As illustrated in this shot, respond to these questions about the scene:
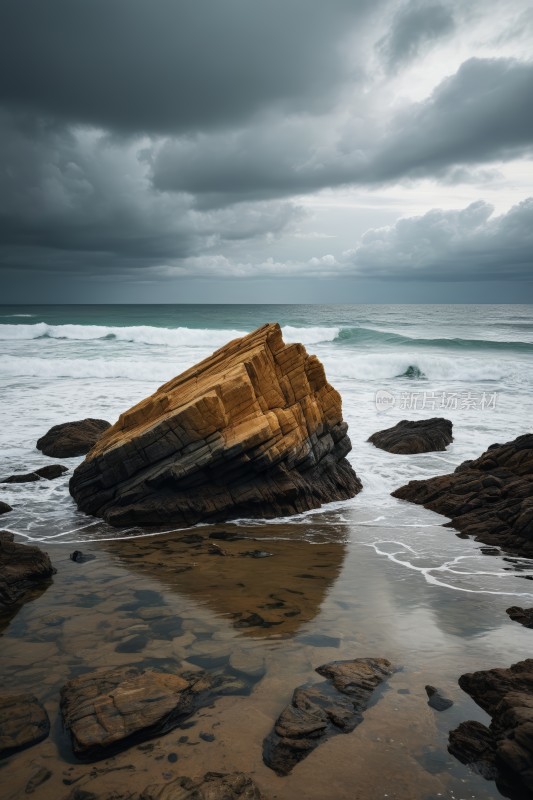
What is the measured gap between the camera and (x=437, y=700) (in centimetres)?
574

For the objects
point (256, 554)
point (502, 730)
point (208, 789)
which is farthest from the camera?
point (256, 554)

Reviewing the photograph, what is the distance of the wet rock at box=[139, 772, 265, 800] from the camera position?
440 cm

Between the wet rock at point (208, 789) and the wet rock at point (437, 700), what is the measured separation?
2.16 meters

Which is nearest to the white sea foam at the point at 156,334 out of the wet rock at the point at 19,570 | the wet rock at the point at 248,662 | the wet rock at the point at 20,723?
the wet rock at the point at 19,570

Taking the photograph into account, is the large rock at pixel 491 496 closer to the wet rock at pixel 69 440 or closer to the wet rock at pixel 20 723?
the wet rock at pixel 20 723

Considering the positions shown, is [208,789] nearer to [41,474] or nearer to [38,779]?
[38,779]

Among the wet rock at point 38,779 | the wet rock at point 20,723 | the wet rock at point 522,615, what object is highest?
the wet rock at point 38,779

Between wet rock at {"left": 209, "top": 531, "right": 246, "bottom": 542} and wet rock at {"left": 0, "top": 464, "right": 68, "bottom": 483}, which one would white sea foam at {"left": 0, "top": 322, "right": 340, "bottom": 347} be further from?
wet rock at {"left": 209, "top": 531, "right": 246, "bottom": 542}

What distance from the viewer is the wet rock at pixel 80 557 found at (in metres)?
9.78

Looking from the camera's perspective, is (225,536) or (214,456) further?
(214,456)

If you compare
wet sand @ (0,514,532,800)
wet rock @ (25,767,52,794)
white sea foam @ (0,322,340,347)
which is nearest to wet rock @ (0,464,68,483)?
wet sand @ (0,514,532,800)

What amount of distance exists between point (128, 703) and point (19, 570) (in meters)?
4.17

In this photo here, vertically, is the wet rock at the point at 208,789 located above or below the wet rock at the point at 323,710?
above

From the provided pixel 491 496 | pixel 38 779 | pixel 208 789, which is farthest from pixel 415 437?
pixel 38 779
